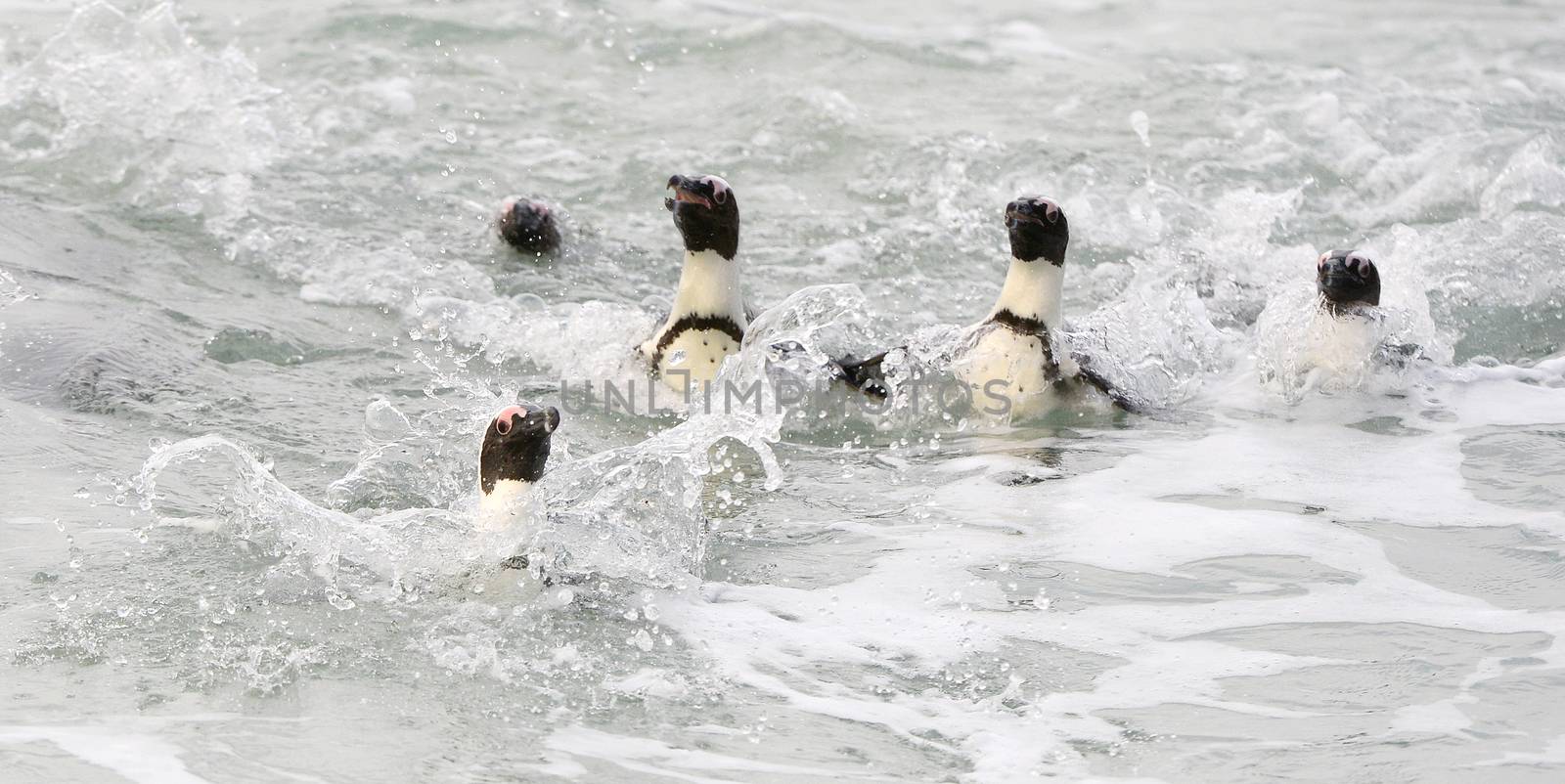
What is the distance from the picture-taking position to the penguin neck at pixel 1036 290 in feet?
20.0

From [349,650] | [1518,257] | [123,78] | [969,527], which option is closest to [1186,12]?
[1518,257]

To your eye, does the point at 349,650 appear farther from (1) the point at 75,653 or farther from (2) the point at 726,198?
(2) the point at 726,198

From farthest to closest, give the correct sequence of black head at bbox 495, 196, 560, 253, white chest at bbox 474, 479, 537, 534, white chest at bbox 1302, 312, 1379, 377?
black head at bbox 495, 196, 560, 253 → white chest at bbox 1302, 312, 1379, 377 → white chest at bbox 474, 479, 537, 534

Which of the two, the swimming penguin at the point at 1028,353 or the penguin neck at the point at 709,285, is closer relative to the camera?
the swimming penguin at the point at 1028,353

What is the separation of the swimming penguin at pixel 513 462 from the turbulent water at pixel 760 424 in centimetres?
12

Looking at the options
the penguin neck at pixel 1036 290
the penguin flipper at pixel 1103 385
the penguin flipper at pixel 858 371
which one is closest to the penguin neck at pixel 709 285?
the penguin flipper at pixel 858 371

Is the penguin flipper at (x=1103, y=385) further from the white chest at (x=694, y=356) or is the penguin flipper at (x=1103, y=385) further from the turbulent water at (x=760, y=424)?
the white chest at (x=694, y=356)

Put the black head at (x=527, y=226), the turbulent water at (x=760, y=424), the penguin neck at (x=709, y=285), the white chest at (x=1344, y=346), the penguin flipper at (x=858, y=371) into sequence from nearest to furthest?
the turbulent water at (x=760, y=424)
the penguin flipper at (x=858, y=371)
the penguin neck at (x=709, y=285)
the white chest at (x=1344, y=346)
the black head at (x=527, y=226)

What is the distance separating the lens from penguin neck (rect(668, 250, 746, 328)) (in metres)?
6.18

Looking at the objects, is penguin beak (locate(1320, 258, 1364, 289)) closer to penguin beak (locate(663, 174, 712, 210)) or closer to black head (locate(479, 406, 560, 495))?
penguin beak (locate(663, 174, 712, 210))

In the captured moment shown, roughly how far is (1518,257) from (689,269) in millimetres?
3800

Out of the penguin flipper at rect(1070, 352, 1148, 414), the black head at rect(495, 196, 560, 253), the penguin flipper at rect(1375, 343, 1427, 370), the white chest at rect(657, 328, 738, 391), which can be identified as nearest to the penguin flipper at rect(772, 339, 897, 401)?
the white chest at rect(657, 328, 738, 391)

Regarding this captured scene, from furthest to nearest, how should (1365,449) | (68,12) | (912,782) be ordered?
(68,12) → (1365,449) → (912,782)

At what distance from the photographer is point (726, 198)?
6.10 metres
